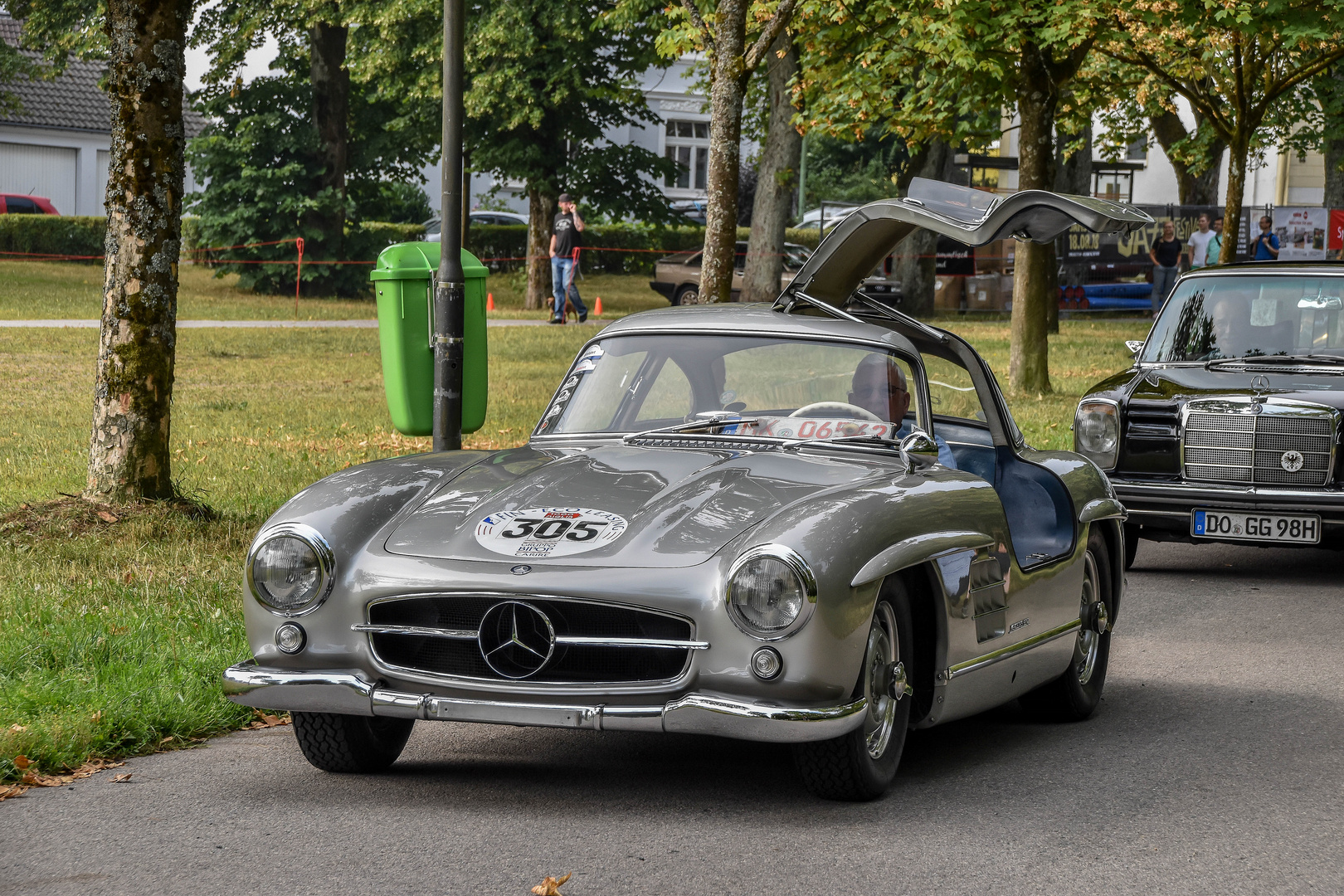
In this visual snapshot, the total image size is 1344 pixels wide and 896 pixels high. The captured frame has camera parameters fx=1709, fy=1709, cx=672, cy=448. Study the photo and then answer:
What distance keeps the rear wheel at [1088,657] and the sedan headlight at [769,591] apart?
6.64 feet

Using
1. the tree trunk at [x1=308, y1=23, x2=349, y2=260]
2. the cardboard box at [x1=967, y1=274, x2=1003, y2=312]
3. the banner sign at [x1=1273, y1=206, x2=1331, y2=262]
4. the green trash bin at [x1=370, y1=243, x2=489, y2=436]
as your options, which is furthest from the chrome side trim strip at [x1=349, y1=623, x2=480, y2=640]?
the banner sign at [x1=1273, y1=206, x2=1331, y2=262]

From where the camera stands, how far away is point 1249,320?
1050 centimetres

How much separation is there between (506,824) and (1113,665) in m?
3.71

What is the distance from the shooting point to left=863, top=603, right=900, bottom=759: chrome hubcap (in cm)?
493

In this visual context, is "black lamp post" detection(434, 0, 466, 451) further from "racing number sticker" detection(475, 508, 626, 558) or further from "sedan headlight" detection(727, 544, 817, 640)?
"sedan headlight" detection(727, 544, 817, 640)

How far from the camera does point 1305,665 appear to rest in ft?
24.7

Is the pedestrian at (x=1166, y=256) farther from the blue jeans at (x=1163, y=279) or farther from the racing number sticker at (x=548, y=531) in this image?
the racing number sticker at (x=548, y=531)

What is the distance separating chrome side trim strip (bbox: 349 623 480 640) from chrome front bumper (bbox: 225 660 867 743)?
126 millimetres

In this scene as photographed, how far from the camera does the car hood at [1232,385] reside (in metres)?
9.55

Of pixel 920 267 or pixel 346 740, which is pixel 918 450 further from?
pixel 920 267

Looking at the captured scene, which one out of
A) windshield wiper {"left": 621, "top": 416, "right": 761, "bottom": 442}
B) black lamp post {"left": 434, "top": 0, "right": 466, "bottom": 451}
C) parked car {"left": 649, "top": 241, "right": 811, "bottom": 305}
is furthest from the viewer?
parked car {"left": 649, "top": 241, "right": 811, "bottom": 305}

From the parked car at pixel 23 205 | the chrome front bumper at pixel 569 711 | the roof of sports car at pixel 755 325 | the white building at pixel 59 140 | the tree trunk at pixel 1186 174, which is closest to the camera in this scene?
the chrome front bumper at pixel 569 711

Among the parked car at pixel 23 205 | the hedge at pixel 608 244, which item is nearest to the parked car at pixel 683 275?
the hedge at pixel 608 244

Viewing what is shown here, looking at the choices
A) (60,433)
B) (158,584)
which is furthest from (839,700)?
(60,433)
